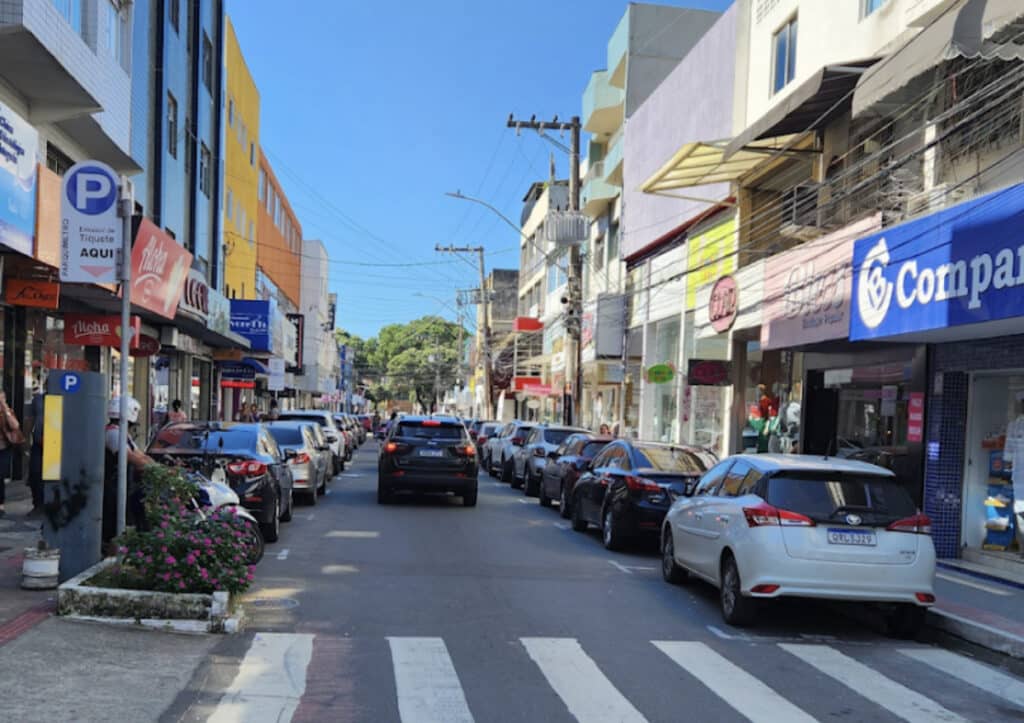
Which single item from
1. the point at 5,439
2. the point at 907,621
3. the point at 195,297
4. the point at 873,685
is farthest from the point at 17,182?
the point at 907,621

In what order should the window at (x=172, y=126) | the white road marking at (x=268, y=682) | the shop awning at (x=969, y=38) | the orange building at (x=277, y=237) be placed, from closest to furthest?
the white road marking at (x=268, y=682), the shop awning at (x=969, y=38), the window at (x=172, y=126), the orange building at (x=277, y=237)

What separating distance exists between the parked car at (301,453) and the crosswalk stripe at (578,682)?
8587 millimetres

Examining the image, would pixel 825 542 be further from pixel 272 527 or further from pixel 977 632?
pixel 272 527

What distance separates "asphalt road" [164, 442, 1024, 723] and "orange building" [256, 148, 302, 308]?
3374 cm

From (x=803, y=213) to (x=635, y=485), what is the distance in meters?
7.55

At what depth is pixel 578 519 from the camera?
1442 cm

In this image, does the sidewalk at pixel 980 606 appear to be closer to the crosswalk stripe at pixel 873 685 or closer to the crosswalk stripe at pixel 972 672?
the crosswalk stripe at pixel 972 672

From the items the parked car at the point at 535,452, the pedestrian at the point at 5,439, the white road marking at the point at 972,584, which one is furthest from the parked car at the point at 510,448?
the pedestrian at the point at 5,439

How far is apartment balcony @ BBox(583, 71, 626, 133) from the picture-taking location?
3347 cm

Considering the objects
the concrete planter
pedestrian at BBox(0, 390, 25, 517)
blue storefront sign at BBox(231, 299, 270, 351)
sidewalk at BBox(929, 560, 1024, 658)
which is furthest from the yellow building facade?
sidewalk at BBox(929, 560, 1024, 658)

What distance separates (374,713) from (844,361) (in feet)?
43.0

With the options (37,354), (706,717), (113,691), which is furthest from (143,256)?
(706,717)

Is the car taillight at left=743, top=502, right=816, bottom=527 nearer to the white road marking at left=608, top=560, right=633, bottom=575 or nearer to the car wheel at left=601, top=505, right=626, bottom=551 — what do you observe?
the white road marking at left=608, top=560, right=633, bottom=575

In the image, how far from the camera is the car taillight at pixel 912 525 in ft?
26.4
